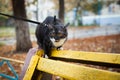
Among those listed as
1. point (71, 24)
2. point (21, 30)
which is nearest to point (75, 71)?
point (21, 30)

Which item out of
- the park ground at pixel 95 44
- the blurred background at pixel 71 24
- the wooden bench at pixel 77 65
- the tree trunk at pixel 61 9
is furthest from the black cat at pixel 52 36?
the tree trunk at pixel 61 9

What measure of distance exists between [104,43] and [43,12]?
1283 millimetres

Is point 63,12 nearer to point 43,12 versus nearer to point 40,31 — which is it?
point 43,12

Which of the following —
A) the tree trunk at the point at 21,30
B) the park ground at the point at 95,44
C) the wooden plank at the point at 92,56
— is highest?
the wooden plank at the point at 92,56

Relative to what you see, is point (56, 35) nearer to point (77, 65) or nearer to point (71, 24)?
point (77, 65)

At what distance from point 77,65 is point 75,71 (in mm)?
37

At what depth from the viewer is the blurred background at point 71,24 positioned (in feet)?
12.0

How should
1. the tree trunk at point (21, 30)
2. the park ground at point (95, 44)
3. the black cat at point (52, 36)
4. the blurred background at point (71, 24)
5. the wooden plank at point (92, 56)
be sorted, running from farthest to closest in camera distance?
the park ground at point (95, 44), the tree trunk at point (21, 30), the blurred background at point (71, 24), the black cat at point (52, 36), the wooden plank at point (92, 56)

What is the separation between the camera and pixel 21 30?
3.86m

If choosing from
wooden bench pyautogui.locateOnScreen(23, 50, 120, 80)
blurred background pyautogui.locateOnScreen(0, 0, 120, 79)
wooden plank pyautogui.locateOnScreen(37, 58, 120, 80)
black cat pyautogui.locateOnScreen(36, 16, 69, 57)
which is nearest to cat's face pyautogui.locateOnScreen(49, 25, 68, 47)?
black cat pyautogui.locateOnScreen(36, 16, 69, 57)

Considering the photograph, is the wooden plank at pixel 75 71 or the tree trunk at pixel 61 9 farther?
the tree trunk at pixel 61 9

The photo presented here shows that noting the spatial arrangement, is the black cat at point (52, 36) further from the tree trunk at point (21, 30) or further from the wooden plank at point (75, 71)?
the tree trunk at point (21, 30)

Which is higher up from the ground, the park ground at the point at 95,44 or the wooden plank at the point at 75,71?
the wooden plank at the point at 75,71

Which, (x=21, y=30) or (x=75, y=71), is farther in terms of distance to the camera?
(x=21, y=30)
